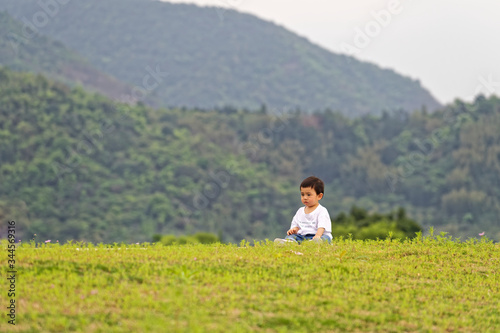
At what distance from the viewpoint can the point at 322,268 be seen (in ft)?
34.5

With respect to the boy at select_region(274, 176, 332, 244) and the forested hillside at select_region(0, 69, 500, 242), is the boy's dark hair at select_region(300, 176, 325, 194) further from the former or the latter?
the forested hillside at select_region(0, 69, 500, 242)

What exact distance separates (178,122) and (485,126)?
44345 millimetres

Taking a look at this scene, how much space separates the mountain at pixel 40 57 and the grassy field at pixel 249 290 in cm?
15275

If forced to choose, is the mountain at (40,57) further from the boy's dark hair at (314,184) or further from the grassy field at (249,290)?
the grassy field at (249,290)

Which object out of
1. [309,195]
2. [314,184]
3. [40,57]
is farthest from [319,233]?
[40,57]

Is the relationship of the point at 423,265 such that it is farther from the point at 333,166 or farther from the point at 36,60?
the point at 36,60

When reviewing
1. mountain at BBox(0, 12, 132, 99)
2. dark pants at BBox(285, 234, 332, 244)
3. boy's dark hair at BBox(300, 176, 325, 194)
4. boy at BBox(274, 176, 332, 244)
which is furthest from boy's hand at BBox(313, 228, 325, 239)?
mountain at BBox(0, 12, 132, 99)

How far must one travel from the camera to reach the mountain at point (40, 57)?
6407 inches

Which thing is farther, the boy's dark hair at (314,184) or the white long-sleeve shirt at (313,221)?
the white long-sleeve shirt at (313,221)

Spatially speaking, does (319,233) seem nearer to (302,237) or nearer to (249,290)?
(302,237)

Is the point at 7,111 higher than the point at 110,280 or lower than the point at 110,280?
higher

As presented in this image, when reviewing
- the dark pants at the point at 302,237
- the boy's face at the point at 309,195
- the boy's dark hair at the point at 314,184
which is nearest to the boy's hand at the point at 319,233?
the dark pants at the point at 302,237

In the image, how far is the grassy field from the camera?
805 centimetres

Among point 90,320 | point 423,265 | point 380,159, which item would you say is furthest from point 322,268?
point 380,159
